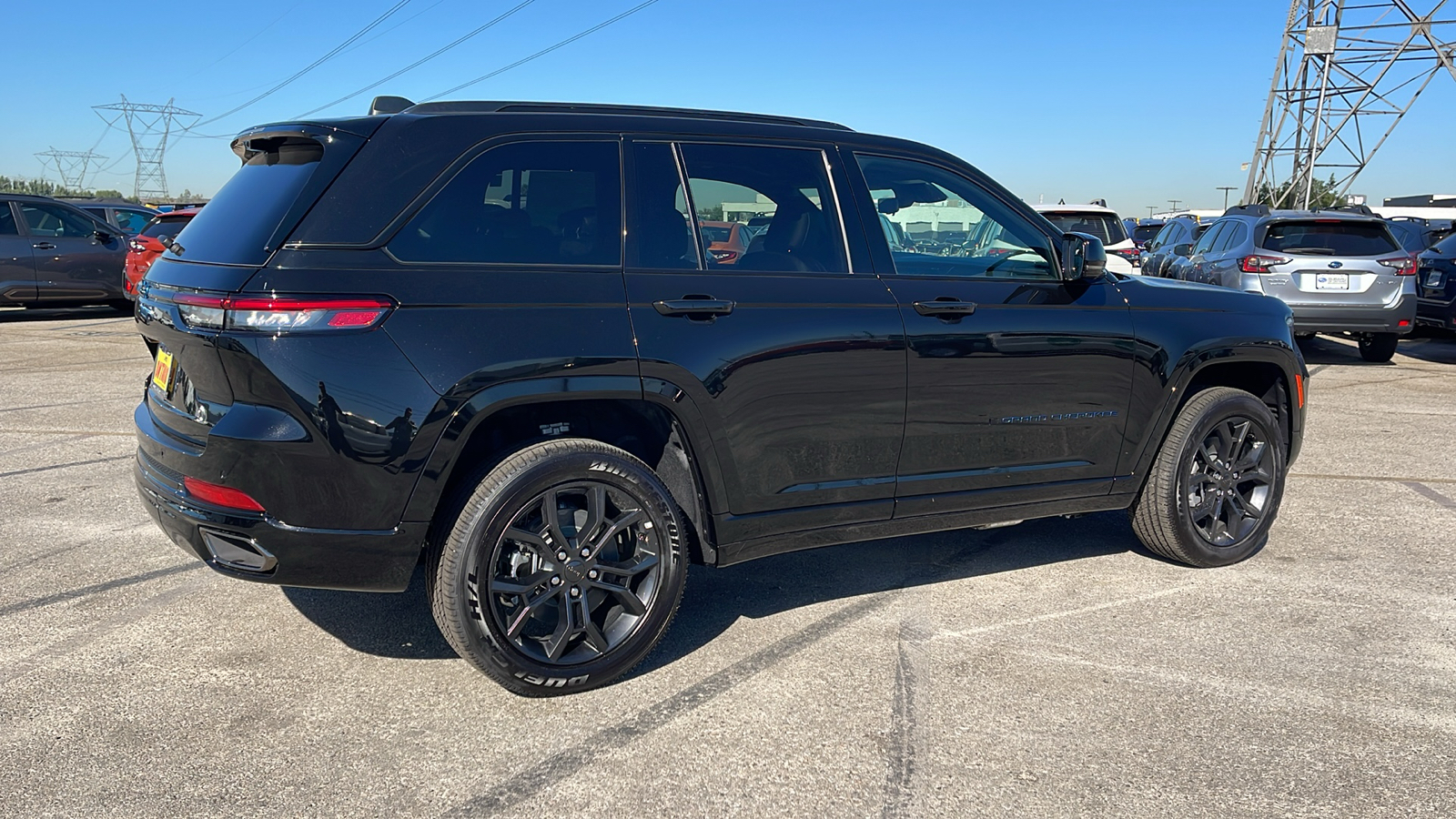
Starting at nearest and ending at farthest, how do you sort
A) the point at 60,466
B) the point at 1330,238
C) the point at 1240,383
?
the point at 1240,383, the point at 60,466, the point at 1330,238

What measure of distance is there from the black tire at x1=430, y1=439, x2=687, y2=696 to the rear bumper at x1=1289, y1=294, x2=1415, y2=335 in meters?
9.92

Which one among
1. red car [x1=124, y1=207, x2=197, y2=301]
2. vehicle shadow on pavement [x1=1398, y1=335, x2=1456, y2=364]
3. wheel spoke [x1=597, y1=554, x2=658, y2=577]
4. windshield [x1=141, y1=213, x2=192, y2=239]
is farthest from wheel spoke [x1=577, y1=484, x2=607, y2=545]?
windshield [x1=141, y1=213, x2=192, y2=239]

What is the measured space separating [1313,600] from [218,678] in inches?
161

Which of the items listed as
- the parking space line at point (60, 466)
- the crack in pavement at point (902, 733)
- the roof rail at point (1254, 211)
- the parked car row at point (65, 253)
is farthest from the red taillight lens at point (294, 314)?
the parked car row at point (65, 253)

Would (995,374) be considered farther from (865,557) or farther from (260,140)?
(260,140)

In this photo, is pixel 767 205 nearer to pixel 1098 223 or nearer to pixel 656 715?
pixel 656 715

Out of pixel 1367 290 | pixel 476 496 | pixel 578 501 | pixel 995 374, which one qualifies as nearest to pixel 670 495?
pixel 578 501

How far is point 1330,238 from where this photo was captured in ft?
38.4

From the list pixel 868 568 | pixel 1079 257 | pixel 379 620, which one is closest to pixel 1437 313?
pixel 1079 257

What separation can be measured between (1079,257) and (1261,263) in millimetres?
8230

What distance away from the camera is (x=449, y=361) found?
3.27 metres

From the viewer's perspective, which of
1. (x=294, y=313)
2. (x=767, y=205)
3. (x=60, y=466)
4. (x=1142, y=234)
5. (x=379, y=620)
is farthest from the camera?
(x=1142, y=234)

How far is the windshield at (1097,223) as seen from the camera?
50.9ft

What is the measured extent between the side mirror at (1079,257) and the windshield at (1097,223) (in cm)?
1154
